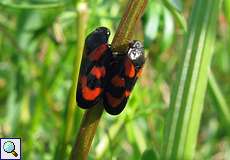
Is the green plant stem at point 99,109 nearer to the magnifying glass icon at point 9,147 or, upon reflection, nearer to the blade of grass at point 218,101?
the magnifying glass icon at point 9,147

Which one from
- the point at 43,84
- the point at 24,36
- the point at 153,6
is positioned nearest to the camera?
the point at 153,6

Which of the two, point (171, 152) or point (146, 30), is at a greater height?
point (146, 30)

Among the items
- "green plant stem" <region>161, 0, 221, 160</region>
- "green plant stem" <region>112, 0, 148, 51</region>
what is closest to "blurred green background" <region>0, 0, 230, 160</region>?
"green plant stem" <region>161, 0, 221, 160</region>

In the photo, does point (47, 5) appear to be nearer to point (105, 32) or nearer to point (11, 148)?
point (11, 148)

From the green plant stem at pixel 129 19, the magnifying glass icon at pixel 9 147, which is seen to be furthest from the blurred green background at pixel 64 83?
the green plant stem at pixel 129 19

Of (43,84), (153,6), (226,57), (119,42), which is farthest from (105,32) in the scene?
(226,57)

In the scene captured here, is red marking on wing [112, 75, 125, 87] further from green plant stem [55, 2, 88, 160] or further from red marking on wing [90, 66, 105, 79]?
green plant stem [55, 2, 88, 160]

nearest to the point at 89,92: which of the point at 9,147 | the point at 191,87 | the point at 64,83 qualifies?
the point at 191,87

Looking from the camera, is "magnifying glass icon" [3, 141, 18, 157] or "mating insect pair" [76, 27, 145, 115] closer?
"mating insect pair" [76, 27, 145, 115]

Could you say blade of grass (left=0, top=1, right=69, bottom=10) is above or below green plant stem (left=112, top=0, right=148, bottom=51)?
above
